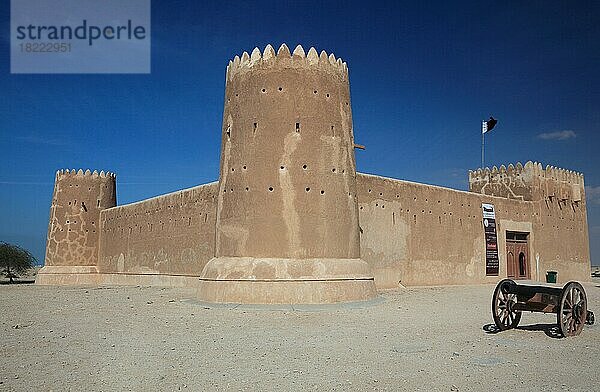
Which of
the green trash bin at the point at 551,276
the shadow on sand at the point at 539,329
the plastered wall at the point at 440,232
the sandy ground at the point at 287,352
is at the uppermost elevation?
the plastered wall at the point at 440,232

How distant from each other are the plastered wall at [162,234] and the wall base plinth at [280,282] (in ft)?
18.9

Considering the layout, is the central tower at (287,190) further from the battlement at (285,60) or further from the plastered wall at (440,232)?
the plastered wall at (440,232)

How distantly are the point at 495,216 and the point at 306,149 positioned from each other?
12.5 metres

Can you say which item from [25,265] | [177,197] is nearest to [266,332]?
[177,197]

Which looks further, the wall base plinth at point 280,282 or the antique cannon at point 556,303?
the wall base plinth at point 280,282

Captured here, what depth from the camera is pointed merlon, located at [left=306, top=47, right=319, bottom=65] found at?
13773mm

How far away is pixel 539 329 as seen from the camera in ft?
28.9

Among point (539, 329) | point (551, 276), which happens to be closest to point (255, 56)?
point (539, 329)

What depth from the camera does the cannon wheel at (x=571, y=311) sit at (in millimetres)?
7797

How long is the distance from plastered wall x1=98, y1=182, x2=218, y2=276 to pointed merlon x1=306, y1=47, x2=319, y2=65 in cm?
650

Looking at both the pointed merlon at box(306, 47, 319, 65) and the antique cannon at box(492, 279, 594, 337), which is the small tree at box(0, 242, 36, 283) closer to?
the pointed merlon at box(306, 47, 319, 65)

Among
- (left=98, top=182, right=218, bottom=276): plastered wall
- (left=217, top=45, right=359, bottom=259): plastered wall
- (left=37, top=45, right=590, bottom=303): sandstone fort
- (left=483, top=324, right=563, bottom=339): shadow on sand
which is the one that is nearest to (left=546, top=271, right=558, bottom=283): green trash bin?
(left=37, top=45, right=590, bottom=303): sandstone fort

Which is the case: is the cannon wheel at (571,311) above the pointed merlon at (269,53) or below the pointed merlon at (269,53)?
below

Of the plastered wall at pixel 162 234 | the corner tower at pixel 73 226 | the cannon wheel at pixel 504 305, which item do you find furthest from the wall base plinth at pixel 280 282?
the corner tower at pixel 73 226
